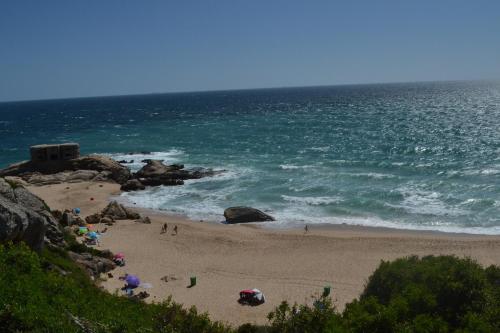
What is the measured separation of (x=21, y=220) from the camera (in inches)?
647

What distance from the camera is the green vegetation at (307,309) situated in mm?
10109

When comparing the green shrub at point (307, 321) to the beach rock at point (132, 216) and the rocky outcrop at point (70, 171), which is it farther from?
the rocky outcrop at point (70, 171)

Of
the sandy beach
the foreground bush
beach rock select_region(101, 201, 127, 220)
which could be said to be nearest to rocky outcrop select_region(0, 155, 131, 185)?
beach rock select_region(101, 201, 127, 220)

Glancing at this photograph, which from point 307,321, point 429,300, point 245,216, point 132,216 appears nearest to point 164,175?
point 132,216

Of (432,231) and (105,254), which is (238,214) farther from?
(432,231)

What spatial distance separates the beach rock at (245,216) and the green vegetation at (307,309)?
1902 centimetres

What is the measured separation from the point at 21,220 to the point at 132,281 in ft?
24.6

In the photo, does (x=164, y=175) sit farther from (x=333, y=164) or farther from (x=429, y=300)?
(x=429, y=300)

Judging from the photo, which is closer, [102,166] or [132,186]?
[132,186]

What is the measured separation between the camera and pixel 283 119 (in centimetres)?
10412

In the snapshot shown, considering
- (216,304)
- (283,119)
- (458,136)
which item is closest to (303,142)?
(458,136)

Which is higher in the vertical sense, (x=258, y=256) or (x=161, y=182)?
(x=161, y=182)

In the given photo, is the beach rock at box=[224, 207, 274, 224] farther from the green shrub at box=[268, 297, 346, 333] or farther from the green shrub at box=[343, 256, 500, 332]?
the green shrub at box=[268, 297, 346, 333]

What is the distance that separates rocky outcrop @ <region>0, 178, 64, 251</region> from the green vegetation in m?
2.25
